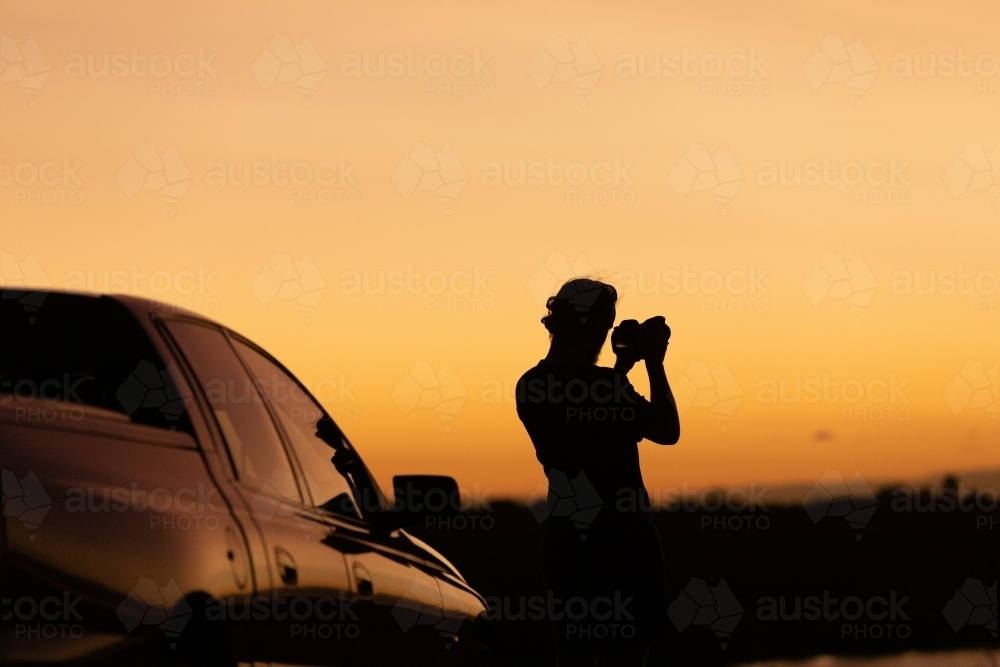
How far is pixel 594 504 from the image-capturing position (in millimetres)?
6059

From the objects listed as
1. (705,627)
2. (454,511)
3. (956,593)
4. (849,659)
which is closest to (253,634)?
(454,511)

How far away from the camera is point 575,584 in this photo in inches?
239

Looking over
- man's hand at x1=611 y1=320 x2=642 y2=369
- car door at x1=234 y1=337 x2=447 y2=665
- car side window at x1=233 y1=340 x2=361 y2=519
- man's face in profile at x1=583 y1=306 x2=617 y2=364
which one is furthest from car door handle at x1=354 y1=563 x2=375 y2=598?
man's hand at x1=611 y1=320 x2=642 y2=369

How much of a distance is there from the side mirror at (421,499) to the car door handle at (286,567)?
112 centimetres

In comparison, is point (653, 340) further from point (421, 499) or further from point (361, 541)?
point (361, 541)

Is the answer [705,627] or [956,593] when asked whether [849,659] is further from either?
[956,593]

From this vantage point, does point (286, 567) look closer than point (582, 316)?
Yes

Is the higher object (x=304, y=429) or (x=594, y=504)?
(x=304, y=429)
